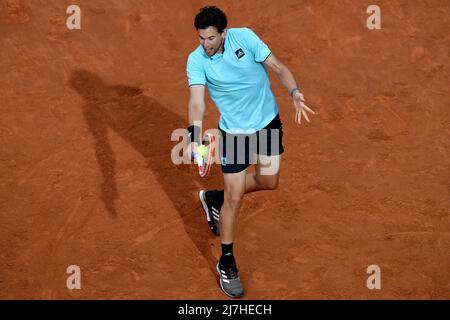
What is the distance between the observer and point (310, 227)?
289 inches

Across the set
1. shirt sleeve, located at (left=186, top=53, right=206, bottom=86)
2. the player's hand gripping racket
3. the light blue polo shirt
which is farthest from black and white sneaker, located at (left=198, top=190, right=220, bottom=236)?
shirt sleeve, located at (left=186, top=53, right=206, bottom=86)

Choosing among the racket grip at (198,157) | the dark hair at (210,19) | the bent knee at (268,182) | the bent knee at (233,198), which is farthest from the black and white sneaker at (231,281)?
the dark hair at (210,19)

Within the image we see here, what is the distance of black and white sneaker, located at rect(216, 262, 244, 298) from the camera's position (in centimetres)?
657

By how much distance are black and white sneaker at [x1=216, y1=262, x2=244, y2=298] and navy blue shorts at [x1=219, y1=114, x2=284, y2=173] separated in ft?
3.13

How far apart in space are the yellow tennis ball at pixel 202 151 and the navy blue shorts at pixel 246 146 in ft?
0.73

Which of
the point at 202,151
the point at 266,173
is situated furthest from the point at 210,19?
the point at 266,173

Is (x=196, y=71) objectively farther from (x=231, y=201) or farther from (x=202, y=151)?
(x=231, y=201)

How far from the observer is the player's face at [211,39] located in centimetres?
575

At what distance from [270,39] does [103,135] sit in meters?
2.94

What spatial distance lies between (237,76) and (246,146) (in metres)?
0.65

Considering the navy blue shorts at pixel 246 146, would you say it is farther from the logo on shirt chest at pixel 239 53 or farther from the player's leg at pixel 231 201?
the logo on shirt chest at pixel 239 53

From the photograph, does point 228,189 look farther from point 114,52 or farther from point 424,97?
point 114,52

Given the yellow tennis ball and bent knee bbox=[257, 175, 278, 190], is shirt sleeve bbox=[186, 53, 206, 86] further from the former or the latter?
bent knee bbox=[257, 175, 278, 190]
